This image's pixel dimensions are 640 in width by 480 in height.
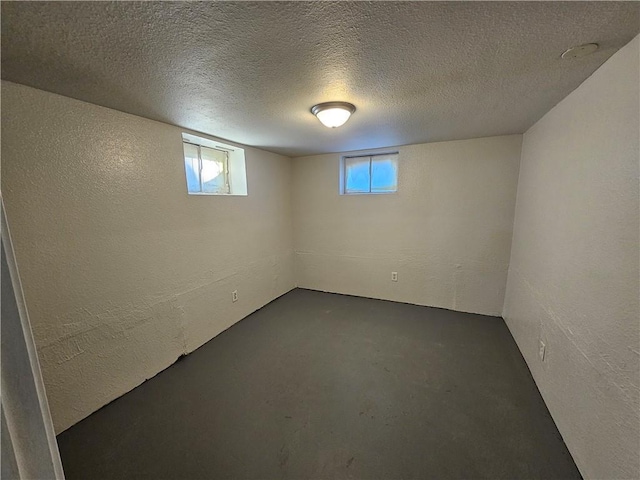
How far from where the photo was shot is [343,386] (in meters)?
2.06

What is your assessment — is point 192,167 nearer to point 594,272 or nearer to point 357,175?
point 357,175

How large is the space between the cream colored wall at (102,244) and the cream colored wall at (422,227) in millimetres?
1596

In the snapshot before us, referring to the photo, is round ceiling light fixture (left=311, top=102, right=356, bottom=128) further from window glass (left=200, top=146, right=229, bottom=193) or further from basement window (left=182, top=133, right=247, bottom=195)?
window glass (left=200, top=146, right=229, bottom=193)

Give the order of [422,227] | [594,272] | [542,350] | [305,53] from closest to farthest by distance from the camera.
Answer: [305,53] < [594,272] < [542,350] < [422,227]

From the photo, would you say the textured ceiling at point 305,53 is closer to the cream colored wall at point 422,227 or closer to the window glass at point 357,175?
the cream colored wall at point 422,227

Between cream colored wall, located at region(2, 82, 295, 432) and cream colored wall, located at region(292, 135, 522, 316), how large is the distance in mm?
1596

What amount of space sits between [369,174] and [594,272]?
105 inches

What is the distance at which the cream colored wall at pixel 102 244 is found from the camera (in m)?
1.52

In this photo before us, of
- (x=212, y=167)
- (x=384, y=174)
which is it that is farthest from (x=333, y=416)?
(x=384, y=174)

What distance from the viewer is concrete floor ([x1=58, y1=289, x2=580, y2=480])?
1.46m

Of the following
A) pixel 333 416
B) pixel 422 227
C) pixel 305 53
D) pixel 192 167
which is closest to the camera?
pixel 305 53

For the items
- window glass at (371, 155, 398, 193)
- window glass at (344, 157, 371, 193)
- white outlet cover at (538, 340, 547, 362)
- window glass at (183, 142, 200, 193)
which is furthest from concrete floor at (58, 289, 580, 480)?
window glass at (344, 157, 371, 193)

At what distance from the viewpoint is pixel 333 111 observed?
71.0 inches

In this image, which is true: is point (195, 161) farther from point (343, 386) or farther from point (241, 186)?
point (343, 386)
